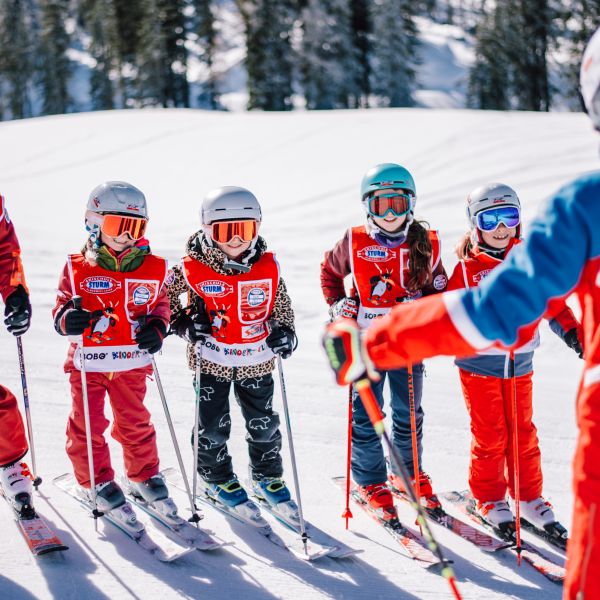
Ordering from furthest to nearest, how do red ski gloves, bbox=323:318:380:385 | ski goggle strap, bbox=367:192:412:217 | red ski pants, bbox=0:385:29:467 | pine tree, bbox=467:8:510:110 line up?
1. pine tree, bbox=467:8:510:110
2. ski goggle strap, bbox=367:192:412:217
3. red ski pants, bbox=0:385:29:467
4. red ski gloves, bbox=323:318:380:385

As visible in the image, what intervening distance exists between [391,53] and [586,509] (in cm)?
4413

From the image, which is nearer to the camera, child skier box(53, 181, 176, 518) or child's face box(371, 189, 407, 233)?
child skier box(53, 181, 176, 518)

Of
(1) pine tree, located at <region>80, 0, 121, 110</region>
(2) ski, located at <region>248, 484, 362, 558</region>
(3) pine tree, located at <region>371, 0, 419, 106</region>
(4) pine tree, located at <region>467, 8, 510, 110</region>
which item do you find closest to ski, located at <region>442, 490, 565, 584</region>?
(2) ski, located at <region>248, 484, 362, 558</region>

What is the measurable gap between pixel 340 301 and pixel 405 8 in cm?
4384

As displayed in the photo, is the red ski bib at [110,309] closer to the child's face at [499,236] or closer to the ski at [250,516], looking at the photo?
the ski at [250,516]

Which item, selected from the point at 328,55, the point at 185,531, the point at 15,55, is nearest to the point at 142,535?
the point at 185,531

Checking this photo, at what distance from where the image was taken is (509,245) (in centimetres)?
429

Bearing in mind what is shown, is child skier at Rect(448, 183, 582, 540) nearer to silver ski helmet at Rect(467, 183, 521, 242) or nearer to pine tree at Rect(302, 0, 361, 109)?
silver ski helmet at Rect(467, 183, 521, 242)

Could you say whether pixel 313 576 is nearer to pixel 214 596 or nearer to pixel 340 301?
pixel 214 596

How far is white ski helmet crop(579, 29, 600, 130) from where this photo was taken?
192 centimetres

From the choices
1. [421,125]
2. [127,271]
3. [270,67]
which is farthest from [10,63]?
[127,271]

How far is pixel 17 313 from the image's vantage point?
3949 mm

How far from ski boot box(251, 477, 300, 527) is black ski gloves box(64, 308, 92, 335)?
150 centimetres

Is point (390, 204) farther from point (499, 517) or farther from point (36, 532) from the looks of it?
point (36, 532)
